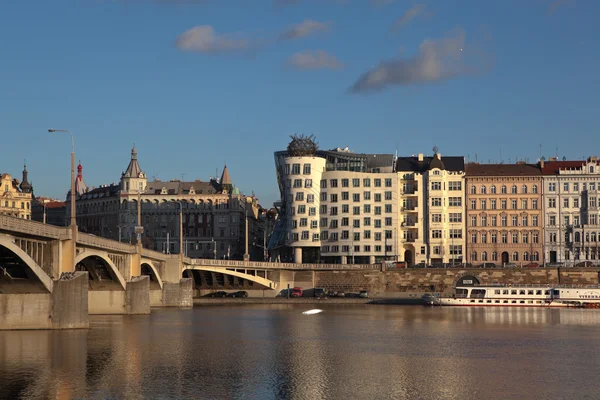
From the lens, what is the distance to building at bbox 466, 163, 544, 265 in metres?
173

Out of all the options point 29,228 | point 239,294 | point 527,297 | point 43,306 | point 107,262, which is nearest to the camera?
point 29,228

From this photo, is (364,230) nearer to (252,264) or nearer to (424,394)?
(252,264)

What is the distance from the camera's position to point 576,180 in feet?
563

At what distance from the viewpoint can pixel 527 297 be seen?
141 metres

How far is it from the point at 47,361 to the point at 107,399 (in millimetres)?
15283

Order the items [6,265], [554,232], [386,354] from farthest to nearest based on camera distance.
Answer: [554,232]
[6,265]
[386,354]

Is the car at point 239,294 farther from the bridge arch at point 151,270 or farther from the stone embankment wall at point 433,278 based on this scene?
the bridge arch at point 151,270

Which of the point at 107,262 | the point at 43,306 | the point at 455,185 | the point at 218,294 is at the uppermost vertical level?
the point at 455,185

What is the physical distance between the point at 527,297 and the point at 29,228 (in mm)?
84392

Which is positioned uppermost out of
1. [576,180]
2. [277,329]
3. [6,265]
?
[576,180]

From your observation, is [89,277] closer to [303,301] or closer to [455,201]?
[303,301]

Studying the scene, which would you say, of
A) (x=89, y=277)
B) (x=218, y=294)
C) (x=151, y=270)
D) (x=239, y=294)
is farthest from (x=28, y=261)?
(x=218, y=294)

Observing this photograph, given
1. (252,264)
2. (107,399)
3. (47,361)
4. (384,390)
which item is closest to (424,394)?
(384,390)

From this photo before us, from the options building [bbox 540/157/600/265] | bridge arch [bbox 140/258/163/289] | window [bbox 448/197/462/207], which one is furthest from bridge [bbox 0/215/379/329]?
building [bbox 540/157/600/265]
